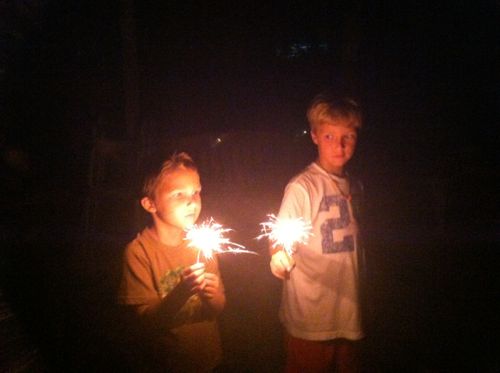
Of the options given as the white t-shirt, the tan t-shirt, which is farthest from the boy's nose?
the tan t-shirt

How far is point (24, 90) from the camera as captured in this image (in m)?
7.34

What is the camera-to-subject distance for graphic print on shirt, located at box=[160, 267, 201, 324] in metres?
2.22

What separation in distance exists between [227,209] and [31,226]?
3.63 metres

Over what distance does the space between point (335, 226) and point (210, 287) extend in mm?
883

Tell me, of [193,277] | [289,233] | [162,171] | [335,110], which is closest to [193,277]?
[193,277]

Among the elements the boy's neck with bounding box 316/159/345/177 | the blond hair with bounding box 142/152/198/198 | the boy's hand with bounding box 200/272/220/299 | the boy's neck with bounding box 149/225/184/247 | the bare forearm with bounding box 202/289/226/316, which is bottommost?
the bare forearm with bounding box 202/289/226/316

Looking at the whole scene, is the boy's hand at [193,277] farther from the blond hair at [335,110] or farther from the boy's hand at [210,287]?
the blond hair at [335,110]

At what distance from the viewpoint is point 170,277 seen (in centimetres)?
223

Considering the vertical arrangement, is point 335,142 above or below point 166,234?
above

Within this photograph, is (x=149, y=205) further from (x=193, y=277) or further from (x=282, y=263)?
(x=282, y=263)

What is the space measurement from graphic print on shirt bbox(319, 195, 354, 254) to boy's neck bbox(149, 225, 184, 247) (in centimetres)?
88

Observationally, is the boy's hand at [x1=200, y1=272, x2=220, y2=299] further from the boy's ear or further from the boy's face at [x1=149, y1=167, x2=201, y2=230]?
the boy's ear

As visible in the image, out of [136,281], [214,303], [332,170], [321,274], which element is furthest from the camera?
[332,170]

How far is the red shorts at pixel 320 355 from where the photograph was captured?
8.50 feet
